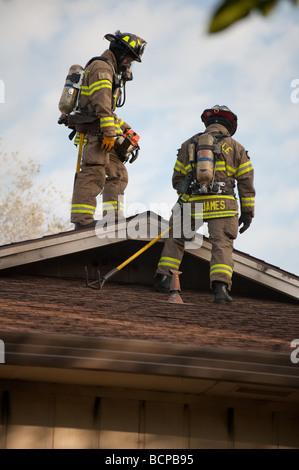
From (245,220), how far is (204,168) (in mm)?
861

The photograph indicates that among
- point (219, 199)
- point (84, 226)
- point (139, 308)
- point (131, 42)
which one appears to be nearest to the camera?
point (139, 308)

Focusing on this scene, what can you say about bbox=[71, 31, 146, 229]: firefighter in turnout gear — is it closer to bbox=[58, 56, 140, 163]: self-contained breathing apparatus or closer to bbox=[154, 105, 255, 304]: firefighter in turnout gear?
bbox=[58, 56, 140, 163]: self-contained breathing apparatus

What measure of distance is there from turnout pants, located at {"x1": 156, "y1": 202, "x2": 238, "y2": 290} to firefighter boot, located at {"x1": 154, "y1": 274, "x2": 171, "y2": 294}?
67 mm

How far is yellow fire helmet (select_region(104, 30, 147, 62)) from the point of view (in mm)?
8016

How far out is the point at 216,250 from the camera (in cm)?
710

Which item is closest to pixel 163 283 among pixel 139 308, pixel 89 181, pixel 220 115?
pixel 139 308

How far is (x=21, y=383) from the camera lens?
185 inches

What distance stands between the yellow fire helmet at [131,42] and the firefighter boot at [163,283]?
2652 mm

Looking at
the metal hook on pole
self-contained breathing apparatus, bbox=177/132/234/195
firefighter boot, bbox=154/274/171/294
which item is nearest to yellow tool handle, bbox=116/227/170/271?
the metal hook on pole

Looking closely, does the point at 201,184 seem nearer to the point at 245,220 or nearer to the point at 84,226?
the point at 245,220

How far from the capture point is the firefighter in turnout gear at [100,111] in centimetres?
770
